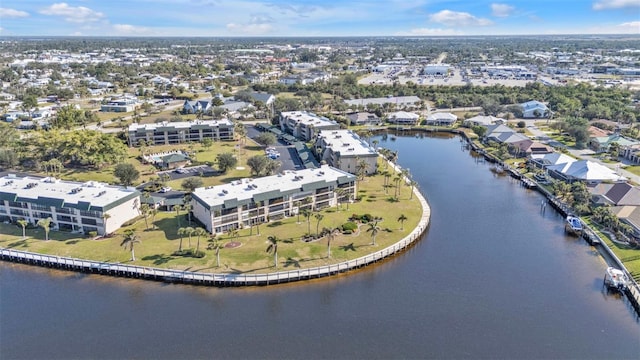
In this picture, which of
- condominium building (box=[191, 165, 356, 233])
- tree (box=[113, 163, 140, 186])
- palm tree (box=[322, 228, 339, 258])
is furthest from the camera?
tree (box=[113, 163, 140, 186])

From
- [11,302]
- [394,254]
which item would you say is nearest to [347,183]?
[394,254]

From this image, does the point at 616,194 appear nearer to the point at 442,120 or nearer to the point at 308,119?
the point at 308,119

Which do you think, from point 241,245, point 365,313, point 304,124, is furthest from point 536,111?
point 365,313

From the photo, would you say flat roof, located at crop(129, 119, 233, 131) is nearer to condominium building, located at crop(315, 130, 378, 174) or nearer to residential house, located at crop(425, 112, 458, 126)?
condominium building, located at crop(315, 130, 378, 174)

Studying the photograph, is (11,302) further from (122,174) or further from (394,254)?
(394,254)

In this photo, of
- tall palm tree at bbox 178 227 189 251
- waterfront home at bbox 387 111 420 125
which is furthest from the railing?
waterfront home at bbox 387 111 420 125

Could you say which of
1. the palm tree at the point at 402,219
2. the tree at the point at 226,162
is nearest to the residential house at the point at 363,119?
the tree at the point at 226,162
